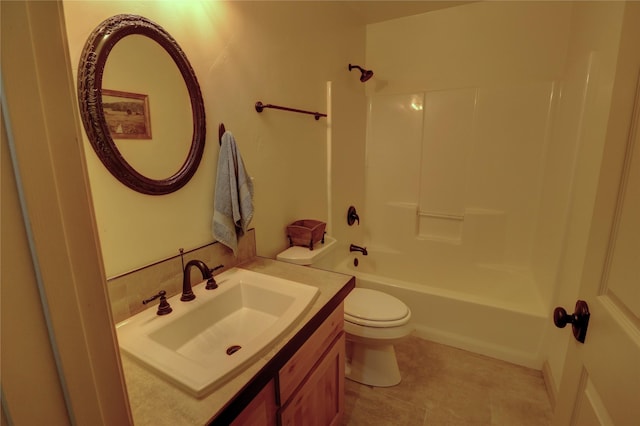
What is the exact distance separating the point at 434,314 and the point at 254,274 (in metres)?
1.51

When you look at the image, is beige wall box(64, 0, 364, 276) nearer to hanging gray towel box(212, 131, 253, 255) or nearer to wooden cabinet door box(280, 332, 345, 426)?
hanging gray towel box(212, 131, 253, 255)

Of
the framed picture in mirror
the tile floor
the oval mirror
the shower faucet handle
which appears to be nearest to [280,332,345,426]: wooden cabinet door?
the tile floor

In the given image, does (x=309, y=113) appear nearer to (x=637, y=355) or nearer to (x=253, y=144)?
(x=253, y=144)

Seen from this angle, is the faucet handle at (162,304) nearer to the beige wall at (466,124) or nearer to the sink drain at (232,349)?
the sink drain at (232,349)

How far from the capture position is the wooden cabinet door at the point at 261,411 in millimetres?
773

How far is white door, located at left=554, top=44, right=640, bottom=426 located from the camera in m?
0.55

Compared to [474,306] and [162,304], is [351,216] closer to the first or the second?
[474,306]

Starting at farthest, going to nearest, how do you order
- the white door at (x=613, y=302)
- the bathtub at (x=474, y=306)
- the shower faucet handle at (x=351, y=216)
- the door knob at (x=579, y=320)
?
the shower faucet handle at (x=351, y=216), the bathtub at (x=474, y=306), the door knob at (x=579, y=320), the white door at (x=613, y=302)

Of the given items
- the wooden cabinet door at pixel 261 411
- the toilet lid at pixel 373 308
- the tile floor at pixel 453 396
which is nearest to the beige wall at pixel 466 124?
the tile floor at pixel 453 396

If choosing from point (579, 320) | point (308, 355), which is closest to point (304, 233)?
point (308, 355)

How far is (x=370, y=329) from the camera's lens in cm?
173

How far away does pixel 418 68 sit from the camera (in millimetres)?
2641

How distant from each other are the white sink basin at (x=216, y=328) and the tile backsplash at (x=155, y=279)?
0.04m

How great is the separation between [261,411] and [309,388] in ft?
0.95
